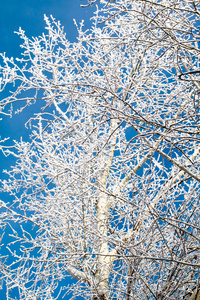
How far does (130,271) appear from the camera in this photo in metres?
3.50

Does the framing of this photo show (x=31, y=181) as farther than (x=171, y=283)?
Yes

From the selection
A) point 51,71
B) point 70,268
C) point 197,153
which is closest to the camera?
point 70,268

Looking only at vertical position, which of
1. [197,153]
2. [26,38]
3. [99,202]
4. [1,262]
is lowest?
[1,262]

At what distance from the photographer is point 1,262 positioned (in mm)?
5516

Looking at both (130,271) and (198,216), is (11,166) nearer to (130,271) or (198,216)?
(130,271)

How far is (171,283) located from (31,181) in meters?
3.88

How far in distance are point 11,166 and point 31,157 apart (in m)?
0.46

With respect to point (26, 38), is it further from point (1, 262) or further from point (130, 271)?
point (130, 271)

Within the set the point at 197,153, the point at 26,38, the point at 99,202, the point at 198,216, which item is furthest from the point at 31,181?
the point at 198,216

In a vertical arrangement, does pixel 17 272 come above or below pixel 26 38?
below

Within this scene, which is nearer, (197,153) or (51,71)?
(197,153)

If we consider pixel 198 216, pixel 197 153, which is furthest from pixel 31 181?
pixel 198 216

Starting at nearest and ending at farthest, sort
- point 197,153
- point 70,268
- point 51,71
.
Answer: point 70,268 → point 197,153 → point 51,71

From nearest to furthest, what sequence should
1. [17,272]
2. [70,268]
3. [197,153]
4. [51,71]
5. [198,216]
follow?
[198,216], [17,272], [70,268], [197,153], [51,71]
